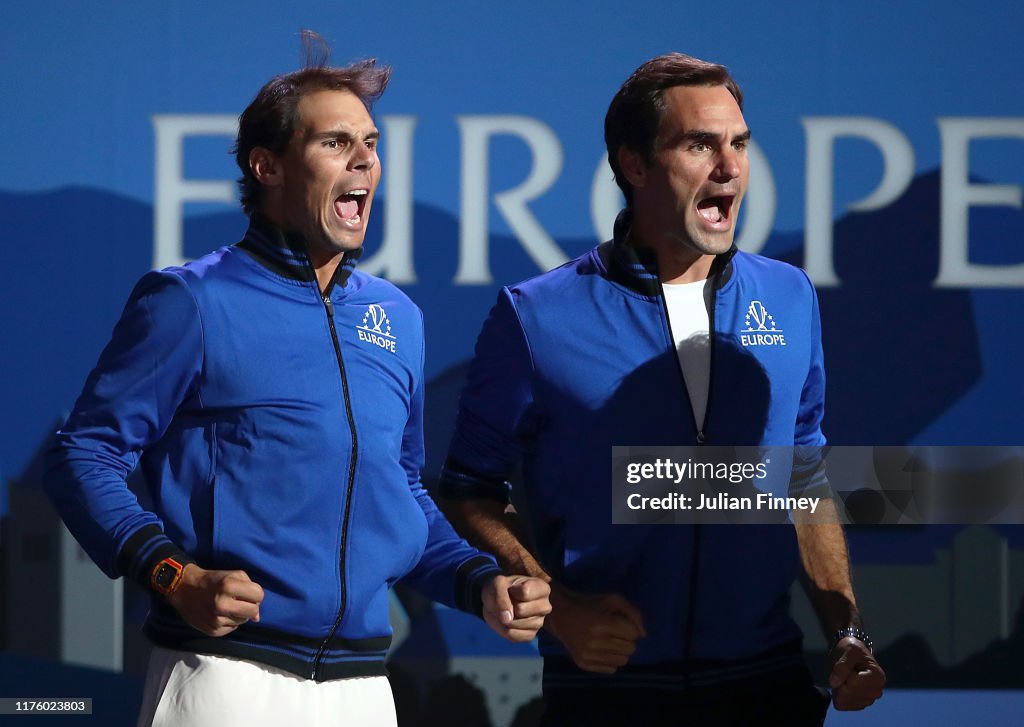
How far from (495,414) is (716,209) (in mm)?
513

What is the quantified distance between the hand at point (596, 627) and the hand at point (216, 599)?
1.76 feet

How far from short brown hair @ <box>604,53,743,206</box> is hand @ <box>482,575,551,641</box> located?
2.48ft

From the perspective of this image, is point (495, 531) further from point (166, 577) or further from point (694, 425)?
point (166, 577)

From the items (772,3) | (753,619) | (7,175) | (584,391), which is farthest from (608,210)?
(7,175)

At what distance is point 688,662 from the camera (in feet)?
7.54

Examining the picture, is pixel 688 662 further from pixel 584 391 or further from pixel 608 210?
pixel 608 210

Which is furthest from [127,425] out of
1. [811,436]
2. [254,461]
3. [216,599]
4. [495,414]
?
[811,436]

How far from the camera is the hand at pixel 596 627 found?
2195 mm

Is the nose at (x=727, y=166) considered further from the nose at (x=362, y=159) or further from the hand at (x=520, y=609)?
the hand at (x=520, y=609)

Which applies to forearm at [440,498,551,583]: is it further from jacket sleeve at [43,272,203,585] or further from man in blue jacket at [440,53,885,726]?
jacket sleeve at [43,272,203,585]

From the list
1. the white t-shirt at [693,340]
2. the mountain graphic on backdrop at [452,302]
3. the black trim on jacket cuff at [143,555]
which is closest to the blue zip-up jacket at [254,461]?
the black trim on jacket cuff at [143,555]

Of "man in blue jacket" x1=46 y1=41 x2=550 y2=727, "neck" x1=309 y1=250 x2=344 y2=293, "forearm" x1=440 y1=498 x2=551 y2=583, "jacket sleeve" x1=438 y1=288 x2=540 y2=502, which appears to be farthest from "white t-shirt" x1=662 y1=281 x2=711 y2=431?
"neck" x1=309 y1=250 x2=344 y2=293

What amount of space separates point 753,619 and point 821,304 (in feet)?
3.01

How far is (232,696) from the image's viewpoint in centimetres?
204
